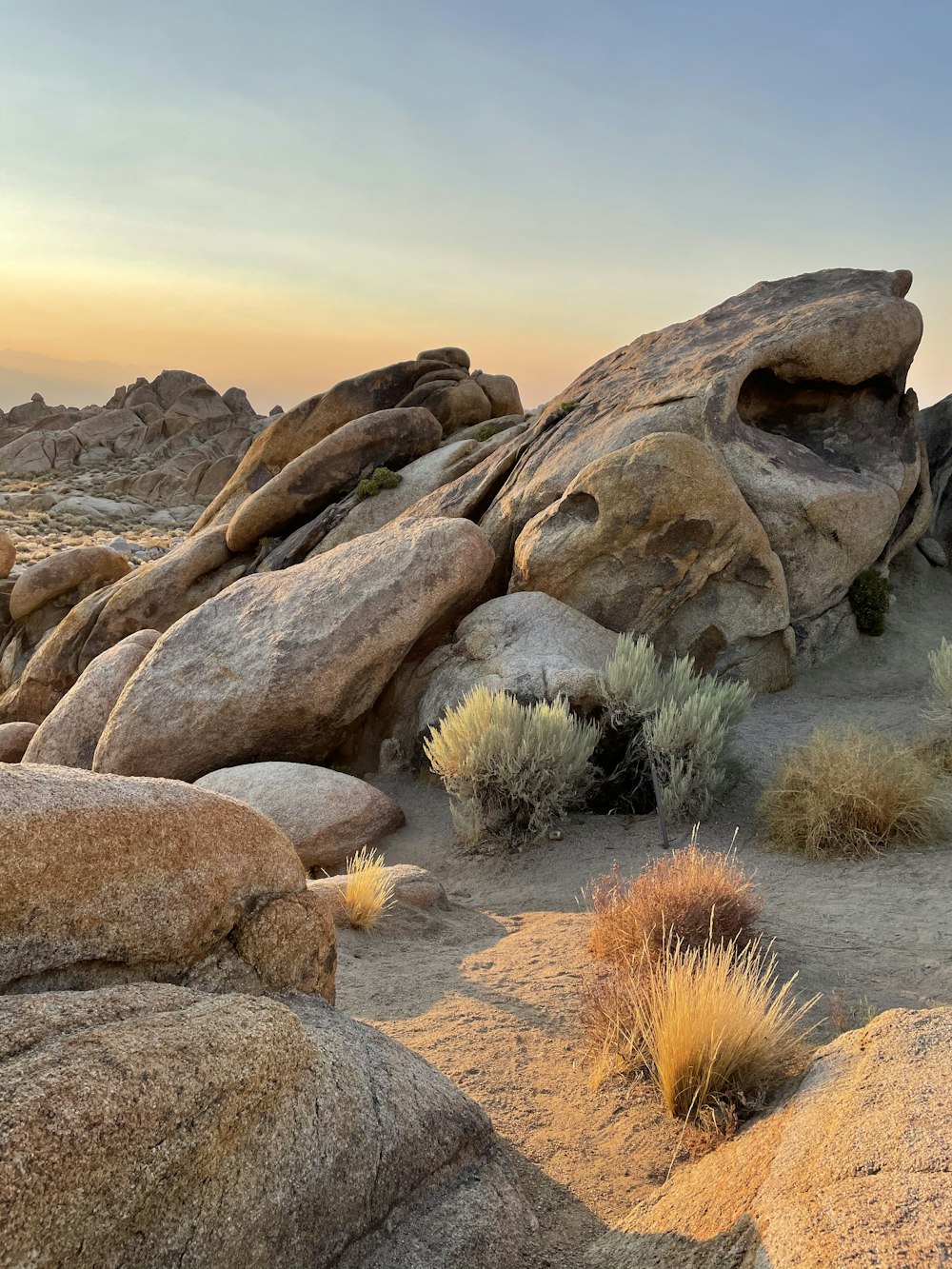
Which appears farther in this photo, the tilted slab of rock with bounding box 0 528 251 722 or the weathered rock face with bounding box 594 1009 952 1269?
the tilted slab of rock with bounding box 0 528 251 722

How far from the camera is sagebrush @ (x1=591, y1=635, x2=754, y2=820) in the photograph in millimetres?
9008

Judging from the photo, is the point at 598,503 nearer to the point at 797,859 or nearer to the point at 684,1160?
the point at 797,859

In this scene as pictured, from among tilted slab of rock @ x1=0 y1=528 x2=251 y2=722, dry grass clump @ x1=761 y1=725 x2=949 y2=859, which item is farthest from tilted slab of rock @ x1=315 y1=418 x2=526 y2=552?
dry grass clump @ x1=761 y1=725 x2=949 y2=859

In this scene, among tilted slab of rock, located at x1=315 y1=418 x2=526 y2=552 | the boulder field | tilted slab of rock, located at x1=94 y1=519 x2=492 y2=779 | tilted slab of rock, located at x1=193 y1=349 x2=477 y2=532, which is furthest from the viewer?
tilted slab of rock, located at x1=193 y1=349 x2=477 y2=532

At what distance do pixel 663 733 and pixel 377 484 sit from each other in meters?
10.4

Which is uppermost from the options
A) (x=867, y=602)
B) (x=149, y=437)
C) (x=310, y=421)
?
(x=149, y=437)

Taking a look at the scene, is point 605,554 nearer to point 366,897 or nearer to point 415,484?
point 366,897

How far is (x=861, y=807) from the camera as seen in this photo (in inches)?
308

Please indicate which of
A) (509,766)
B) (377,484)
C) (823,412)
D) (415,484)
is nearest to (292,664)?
(509,766)

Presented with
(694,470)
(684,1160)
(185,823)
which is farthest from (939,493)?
(185,823)

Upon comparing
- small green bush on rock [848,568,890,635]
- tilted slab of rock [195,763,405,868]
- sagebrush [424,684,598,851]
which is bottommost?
tilted slab of rock [195,763,405,868]

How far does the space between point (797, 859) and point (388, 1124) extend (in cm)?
553

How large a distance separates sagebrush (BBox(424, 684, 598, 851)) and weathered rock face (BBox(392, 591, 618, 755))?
732 mm

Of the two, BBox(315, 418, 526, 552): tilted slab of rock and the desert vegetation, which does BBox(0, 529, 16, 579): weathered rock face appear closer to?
BBox(315, 418, 526, 552): tilted slab of rock
